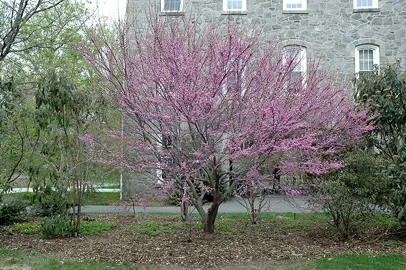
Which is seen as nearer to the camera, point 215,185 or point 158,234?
point 215,185

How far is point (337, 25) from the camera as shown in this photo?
14508 mm

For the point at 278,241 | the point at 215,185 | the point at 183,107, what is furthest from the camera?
the point at 278,241

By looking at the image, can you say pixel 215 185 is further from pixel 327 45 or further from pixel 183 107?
pixel 327 45

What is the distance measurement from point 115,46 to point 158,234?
3867 mm

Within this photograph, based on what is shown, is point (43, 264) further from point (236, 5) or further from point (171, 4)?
point (236, 5)

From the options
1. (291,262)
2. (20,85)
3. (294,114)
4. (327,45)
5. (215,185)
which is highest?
(327,45)

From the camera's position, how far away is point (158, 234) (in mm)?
7711

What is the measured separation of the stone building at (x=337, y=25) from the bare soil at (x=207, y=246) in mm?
8245

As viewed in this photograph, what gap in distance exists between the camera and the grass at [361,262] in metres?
5.56

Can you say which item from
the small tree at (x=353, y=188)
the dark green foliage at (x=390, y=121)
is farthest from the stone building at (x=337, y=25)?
the small tree at (x=353, y=188)

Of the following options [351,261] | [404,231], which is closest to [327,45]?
A: [404,231]

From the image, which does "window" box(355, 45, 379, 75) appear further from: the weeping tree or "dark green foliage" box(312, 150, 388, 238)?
the weeping tree

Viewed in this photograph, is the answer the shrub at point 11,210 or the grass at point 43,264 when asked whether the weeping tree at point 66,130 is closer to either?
the grass at point 43,264

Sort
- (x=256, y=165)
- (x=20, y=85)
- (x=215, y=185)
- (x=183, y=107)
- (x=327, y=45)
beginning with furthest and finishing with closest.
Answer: (x=327, y=45)
(x=20, y=85)
(x=215, y=185)
(x=256, y=165)
(x=183, y=107)
